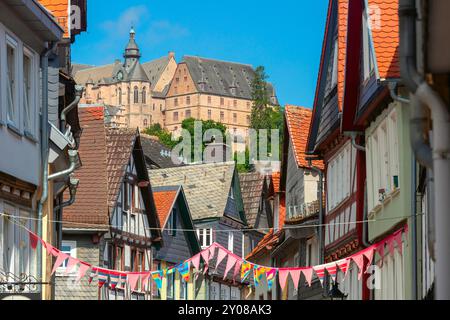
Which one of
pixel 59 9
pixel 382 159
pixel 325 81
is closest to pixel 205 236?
pixel 325 81

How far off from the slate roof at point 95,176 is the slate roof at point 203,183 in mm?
19182

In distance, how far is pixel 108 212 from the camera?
143 ft

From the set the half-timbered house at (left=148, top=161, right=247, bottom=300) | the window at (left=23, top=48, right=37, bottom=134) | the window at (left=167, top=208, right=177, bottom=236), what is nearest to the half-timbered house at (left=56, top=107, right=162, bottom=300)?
the window at (left=167, top=208, right=177, bottom=236)

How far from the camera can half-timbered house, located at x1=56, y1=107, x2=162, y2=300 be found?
42.4 metres

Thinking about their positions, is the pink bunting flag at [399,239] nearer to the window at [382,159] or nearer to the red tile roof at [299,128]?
the window at [382,159]

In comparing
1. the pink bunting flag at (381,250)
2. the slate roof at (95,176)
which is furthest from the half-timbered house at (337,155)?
the slate roof at (95,176)

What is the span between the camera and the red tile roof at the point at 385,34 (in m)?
22.9

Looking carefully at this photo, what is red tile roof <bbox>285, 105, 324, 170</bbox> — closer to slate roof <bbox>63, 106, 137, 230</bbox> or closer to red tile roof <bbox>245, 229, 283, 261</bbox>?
red tile roof <bbox>245, 229, 283, 261</bbox>

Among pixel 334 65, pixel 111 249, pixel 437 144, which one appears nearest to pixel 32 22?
pixel 334 65

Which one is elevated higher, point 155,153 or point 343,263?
point 155,153

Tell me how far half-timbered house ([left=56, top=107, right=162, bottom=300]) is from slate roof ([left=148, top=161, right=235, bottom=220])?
50.1 ft

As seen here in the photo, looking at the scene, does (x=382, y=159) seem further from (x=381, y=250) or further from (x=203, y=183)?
(x=203, y=183)

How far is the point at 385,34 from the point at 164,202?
32.0 metres
